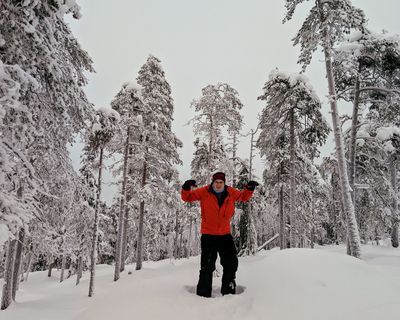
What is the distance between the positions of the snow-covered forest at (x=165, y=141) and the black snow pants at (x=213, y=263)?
37 centimetres

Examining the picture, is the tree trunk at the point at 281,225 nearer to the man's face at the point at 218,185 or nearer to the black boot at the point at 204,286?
the man's face at the point at 218,185

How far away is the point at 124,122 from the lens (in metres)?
21.0

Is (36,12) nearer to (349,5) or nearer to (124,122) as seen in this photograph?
→ (349,5)

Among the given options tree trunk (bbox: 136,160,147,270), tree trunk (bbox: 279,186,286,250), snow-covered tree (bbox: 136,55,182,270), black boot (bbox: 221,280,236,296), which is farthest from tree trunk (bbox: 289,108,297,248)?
black boot (bbox: 221,280,236,296)

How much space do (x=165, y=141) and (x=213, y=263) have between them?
18557 mm

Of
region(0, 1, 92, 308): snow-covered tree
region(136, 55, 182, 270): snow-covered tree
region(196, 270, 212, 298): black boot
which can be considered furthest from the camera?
region(136, 55, 182, 270): snow-covered tree

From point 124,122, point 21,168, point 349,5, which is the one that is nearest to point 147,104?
point 124,122

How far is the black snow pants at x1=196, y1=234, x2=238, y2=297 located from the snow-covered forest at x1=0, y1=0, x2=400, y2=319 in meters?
0.37

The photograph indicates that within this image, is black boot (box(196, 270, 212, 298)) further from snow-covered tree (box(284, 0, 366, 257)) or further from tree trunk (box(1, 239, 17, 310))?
tree trunk (box(1, 239, 17, 310))

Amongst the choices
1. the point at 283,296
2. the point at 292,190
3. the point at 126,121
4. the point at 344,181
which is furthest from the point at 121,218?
the point at 283,296

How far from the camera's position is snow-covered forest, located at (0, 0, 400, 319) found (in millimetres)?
5320

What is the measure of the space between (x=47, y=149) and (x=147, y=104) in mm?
15979

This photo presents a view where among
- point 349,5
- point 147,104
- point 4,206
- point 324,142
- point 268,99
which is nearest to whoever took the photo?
point 4,206

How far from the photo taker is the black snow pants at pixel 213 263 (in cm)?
555
